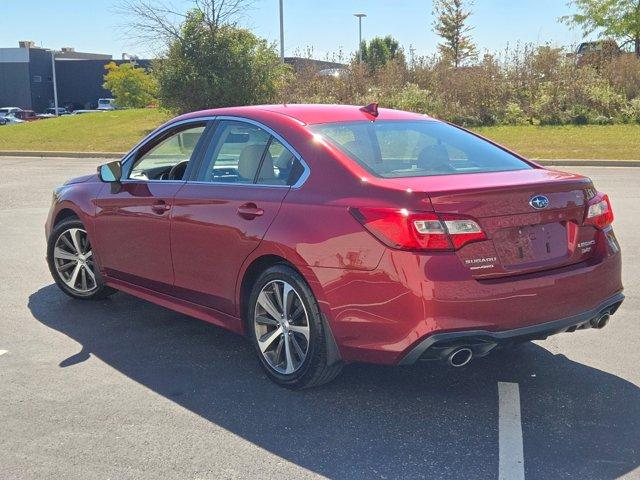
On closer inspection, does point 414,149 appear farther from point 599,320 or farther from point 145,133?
point 145,133

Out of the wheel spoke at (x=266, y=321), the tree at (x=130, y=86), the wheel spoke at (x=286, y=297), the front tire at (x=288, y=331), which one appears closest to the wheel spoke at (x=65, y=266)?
the front tire at (x=288, y=331)

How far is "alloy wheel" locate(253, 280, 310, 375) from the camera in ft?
13.2

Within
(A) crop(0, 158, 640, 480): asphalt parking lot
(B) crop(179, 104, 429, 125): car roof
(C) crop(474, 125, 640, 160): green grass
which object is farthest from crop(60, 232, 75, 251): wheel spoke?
(C) crop(474, 125, 640, 160): green grass

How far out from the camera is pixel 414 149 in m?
4.41

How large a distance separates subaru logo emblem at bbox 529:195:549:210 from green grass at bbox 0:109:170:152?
69.3 feet

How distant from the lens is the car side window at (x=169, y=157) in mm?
5023

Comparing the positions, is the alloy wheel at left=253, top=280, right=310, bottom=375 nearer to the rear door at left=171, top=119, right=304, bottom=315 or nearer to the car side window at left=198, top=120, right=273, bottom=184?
the rear door at left=171, top=119, right=304, bottom=315

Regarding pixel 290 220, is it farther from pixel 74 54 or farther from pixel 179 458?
pixel 74 54

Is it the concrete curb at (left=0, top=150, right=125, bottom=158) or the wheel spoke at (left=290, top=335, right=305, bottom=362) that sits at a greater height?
the concrete curb at (left=0, top=150, right=125, bottom=158)

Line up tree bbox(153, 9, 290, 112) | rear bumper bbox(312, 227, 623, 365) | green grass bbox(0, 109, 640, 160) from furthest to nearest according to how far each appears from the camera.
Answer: tree bbox(153, 9, 290, 112)
green grass bbox(0, 109, 640, 160)
rear bumper bbox(312, 227, 623, 365)

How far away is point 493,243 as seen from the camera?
11.6 feet

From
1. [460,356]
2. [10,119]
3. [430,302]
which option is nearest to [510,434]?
[460,356]

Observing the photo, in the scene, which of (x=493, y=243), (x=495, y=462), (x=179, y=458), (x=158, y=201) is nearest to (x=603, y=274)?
(x=493, y=243)

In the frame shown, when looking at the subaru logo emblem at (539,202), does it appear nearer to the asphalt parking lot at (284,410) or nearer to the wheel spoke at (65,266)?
the asphalt parking lot at (284,410)
